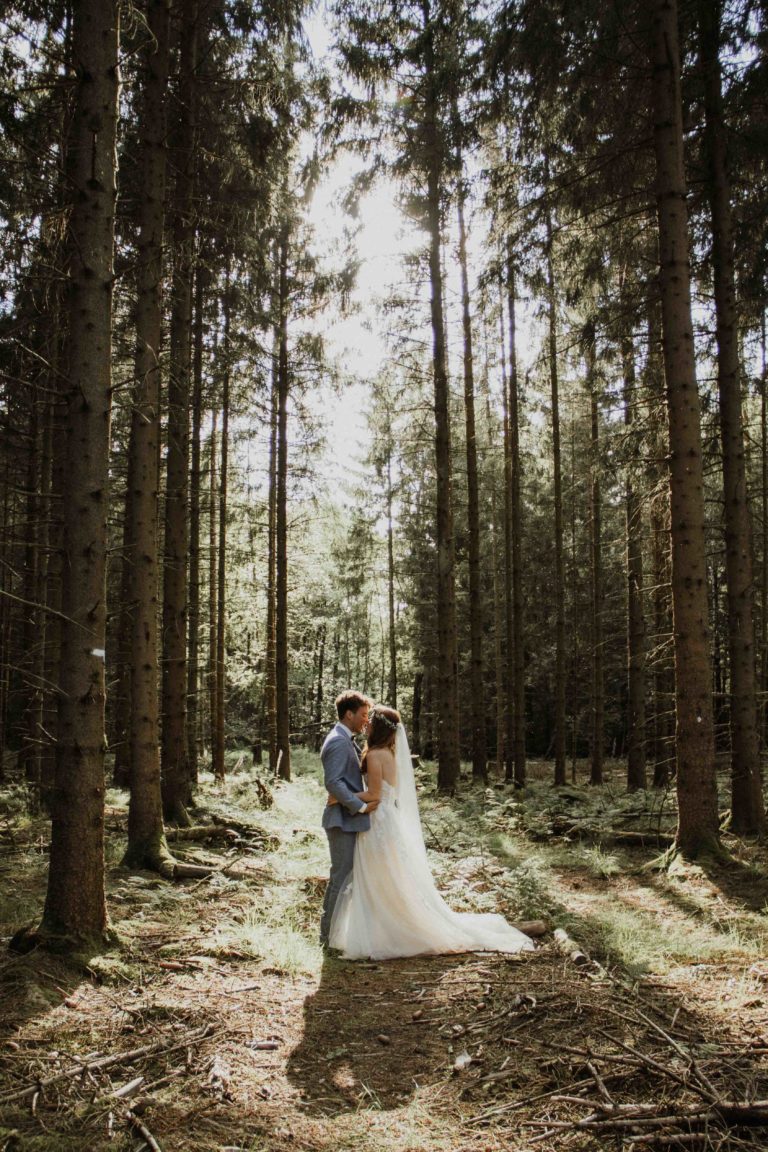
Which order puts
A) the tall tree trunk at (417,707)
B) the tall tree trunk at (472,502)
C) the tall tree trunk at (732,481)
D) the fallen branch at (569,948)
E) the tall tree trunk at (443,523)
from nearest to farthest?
the fallen branch at (569,948) < the tall tree trunk at (732,481) < the tall tree trunk at (443,523) < the tall tree trunk at (472,502) < the tall tree trunk at (417,707)

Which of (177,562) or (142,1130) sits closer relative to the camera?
(142,1130)

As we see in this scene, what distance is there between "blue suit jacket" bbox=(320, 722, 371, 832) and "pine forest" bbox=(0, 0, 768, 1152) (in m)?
0.26

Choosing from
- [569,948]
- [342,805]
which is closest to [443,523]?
[342,805]

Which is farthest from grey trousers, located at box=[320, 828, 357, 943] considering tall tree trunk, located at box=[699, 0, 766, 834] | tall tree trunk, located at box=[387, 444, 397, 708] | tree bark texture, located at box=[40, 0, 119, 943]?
tall tree trunk, located at box=[387, 444, 397, 708]

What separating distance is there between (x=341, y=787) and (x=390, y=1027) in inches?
81.6

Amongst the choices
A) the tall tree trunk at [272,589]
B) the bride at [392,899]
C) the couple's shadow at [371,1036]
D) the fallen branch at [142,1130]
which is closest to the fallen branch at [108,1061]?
the fallen branch at [142,1130]

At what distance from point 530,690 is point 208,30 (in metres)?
31.9

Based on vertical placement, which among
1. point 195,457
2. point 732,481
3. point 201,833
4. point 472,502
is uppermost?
point 195,457

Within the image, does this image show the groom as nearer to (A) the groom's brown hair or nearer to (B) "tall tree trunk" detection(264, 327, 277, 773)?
(A) the groom's brown hair

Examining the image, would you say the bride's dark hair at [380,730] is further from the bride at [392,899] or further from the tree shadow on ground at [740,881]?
the tree shadow on ground at [740,881]

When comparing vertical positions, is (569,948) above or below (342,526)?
below

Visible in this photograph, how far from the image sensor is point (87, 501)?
16.9 ft

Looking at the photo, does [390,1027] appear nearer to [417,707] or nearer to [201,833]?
[201,833]

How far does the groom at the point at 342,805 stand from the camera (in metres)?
6.15
